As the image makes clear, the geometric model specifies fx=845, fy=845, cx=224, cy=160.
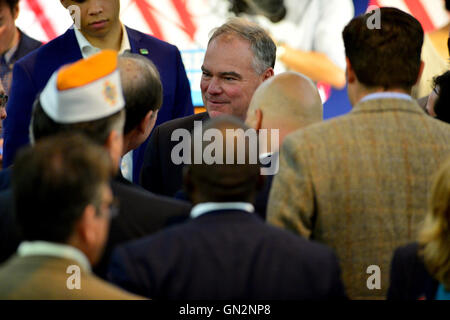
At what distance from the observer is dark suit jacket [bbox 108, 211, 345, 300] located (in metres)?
2.00

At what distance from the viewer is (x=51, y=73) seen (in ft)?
12.5

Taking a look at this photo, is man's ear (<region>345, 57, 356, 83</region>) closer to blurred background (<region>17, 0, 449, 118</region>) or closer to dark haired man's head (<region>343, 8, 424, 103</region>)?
dark haired man's head (<region>343, 8, 424, 103</region>)

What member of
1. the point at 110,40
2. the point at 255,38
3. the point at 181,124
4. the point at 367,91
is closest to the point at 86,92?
the point at 367,91

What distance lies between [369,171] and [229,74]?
1.44 metres

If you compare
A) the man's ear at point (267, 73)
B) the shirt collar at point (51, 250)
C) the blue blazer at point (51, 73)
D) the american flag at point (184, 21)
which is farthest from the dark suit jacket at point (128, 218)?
the american flag at point (184, 21)

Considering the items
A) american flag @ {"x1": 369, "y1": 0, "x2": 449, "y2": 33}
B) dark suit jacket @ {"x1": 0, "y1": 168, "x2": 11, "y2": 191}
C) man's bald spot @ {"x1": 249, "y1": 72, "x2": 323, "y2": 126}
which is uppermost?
american flag @ {"x1": 369, "y1": 0, "x2": 449, "y2": 33}

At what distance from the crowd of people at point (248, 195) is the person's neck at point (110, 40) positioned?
1252mm

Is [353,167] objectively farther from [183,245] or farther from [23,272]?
[23,272]

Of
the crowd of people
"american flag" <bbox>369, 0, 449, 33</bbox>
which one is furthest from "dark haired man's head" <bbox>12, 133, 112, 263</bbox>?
"american flag" <bbox>369, 0, 449, 33</bbox>

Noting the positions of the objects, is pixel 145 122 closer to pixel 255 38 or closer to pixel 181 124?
pixel 181 124

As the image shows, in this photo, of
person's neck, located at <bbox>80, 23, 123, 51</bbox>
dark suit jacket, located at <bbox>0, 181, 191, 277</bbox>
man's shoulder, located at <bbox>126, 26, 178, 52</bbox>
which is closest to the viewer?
dark suit jacket, located at <bbox>0, 181, 191, 277</bbox>

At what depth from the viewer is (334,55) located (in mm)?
5227
